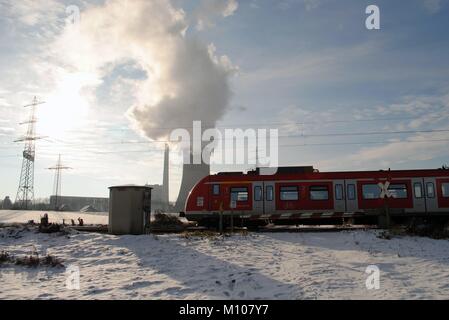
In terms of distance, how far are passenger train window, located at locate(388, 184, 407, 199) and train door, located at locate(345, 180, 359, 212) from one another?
71.6 inches

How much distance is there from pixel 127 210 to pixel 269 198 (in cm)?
824

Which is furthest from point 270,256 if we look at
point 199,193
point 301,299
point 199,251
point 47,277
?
point 199,193

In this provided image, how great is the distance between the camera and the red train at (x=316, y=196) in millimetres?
20172

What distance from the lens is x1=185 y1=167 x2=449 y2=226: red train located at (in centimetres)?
2017

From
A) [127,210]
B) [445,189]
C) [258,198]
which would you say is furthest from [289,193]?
[127,210]

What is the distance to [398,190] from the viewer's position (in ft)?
67.2

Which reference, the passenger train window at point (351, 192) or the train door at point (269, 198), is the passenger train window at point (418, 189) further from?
the train door at point (269, 198)

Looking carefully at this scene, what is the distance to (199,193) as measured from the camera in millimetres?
21609

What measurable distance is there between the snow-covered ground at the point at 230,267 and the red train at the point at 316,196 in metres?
5.79

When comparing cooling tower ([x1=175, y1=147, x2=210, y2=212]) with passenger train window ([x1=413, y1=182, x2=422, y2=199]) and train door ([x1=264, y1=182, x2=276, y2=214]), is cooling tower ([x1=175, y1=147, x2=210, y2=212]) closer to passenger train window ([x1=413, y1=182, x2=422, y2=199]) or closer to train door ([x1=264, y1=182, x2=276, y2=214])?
train door ([x1=264, y1=182, x2=276, y2=214])

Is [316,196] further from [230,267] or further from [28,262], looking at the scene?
[28,262]

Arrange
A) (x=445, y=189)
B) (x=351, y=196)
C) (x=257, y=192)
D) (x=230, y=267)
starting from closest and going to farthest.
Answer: (x=230, y=267) < (x=445, y=189) < (x=351, y=196) < (x=257, y=192)

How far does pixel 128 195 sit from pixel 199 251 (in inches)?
201
